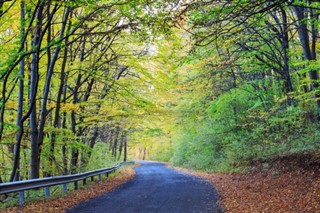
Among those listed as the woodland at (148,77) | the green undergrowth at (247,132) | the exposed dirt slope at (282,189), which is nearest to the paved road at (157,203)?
the exposed dirt slope at (282,189)

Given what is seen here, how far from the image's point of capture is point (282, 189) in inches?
404

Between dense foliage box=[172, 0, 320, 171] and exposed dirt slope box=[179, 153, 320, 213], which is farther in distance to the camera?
dense foliage box=[172, 0, 320, 171]

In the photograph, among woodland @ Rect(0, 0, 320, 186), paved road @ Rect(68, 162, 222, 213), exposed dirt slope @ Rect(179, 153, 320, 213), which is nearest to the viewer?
exposed dirt slope @ Rect(179, 153, 320, 213)

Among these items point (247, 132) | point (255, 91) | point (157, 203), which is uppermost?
point (255, 91)

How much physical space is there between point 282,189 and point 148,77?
938 centimetres

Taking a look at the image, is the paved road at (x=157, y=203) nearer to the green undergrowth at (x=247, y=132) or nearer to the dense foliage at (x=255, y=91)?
the dense foliage at (x=255, y=91)

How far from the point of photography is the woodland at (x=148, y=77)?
10320mm

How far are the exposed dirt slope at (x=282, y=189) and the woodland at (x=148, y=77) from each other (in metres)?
0.96

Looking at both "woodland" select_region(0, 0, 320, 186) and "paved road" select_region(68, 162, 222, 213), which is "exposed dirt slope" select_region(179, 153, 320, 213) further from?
"woodland" select_region(0, 0, 320, 186)

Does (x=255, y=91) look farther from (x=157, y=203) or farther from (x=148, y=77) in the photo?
(x=157, y=203)

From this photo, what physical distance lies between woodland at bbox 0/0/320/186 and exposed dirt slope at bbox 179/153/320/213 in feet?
3.14

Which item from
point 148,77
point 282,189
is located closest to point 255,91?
point 148,77

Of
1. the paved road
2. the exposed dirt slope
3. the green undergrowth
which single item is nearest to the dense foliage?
the green undergrowth

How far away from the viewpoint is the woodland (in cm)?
1032
